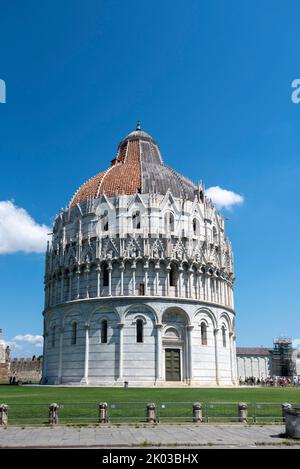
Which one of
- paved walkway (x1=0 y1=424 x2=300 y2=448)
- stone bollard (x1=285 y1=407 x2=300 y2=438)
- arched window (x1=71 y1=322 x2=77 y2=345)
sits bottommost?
paved walkway (x1=0 y1=424 x2=300 y2=448)

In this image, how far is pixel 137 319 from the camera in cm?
5150

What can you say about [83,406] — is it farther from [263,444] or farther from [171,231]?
[171,231]

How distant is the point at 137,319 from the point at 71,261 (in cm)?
1098

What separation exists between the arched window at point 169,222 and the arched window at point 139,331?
10.7m

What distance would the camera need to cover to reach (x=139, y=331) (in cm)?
5131

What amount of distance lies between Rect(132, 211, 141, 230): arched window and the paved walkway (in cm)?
3749

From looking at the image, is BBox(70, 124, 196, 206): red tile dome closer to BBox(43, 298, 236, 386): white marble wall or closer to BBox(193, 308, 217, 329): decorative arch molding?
BBox(43, 298, 236, 386): white marble wall

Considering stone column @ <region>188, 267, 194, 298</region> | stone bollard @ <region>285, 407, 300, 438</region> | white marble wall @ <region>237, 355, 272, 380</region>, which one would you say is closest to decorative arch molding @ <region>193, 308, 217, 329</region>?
stone column @ <region>188, 267, 194, 298</region>

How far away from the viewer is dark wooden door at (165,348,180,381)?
51.3 m

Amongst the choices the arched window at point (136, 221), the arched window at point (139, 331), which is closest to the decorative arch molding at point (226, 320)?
the arched window at point (139, 331)

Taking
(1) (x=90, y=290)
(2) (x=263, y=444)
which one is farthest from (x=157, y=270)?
(2) (x=263, y=444)

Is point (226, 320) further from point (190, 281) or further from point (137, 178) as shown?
point (137, 178)

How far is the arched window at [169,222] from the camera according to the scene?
55.3 metres

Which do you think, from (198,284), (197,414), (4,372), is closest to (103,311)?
(198,284)
